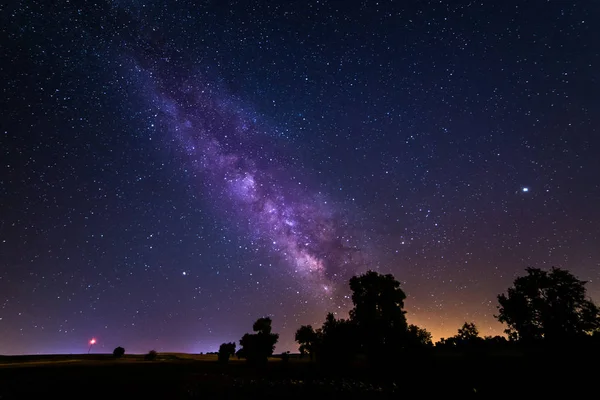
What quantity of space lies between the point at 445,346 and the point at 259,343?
108 ft

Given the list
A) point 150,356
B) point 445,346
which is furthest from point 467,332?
point 150,356

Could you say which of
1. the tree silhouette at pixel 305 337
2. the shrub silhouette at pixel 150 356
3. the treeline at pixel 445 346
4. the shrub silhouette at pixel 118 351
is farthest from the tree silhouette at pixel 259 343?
the shrub silhouette at pixel 118 351

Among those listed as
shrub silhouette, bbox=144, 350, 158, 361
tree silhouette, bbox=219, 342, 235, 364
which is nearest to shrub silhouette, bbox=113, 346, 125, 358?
shrub silhouette, bbox=144, 350, 158, 361

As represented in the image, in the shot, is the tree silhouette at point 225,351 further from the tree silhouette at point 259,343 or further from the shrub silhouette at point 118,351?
the shrub silhouette at point 118,351

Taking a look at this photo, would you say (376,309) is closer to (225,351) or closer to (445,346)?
(445,346)

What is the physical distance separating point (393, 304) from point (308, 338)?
28.3 m

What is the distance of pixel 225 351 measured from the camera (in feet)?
214

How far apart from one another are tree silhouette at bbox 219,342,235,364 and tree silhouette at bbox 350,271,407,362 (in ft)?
121

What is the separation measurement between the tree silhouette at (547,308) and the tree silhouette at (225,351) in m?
54.9

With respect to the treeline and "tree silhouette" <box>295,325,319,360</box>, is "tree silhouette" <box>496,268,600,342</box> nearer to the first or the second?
the treeline

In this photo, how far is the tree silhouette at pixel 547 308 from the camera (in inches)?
1294

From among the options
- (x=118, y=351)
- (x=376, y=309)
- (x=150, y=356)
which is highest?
(x=376, y=309)

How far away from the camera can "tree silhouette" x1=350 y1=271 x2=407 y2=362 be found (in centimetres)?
3878

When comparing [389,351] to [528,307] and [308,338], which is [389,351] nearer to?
[528,307]
